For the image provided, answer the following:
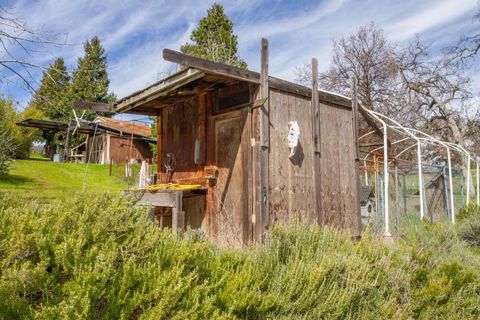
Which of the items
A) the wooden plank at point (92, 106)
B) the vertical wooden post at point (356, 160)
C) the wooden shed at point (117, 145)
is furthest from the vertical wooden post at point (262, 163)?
the wooden shed at point (117, 145)

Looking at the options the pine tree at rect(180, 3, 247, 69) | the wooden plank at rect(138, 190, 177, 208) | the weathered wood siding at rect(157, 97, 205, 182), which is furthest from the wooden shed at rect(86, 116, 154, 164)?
the wooden plank at rect(138, 190, 177, 208)

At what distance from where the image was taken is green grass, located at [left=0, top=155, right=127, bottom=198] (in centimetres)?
1667

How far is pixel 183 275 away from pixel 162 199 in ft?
12.0

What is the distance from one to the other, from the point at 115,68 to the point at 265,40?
2.45m

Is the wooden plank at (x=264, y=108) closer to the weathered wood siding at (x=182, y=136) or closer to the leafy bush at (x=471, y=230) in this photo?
the weathered wood siding at (x=182, y=136)

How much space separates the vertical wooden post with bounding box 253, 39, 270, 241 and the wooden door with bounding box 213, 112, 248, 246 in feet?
1.11

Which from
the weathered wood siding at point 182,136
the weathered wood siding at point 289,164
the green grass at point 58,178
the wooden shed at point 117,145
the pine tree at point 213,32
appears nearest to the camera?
the weathered wood siding at point 289,164

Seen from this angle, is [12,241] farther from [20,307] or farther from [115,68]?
[115,68]

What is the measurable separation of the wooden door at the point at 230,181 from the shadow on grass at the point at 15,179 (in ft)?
44.7

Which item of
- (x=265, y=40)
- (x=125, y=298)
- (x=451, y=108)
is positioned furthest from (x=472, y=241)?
(x=451, y=108)

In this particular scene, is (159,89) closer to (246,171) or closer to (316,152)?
(246,171)

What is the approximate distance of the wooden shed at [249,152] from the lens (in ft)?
20.0

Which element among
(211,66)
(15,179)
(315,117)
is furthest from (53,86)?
(15,179)

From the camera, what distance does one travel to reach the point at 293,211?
652cm
